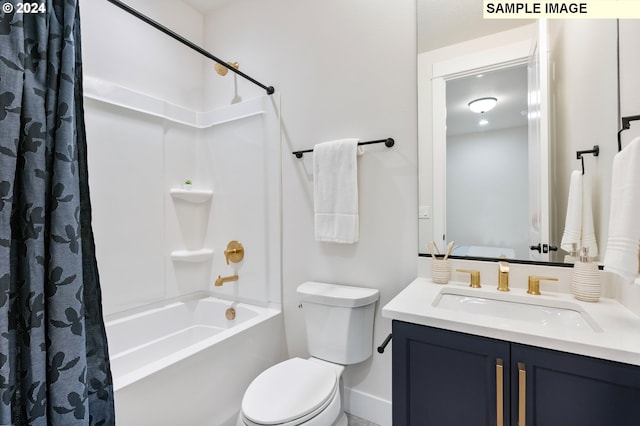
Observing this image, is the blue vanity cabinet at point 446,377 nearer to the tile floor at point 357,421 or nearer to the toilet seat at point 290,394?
the toilet seat at point 290,394

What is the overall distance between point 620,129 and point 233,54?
2260mm

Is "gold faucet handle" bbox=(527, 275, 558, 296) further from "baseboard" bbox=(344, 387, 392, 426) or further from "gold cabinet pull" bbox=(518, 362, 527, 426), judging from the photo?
"baseboard" bbox=(344, 387, 392, 426)

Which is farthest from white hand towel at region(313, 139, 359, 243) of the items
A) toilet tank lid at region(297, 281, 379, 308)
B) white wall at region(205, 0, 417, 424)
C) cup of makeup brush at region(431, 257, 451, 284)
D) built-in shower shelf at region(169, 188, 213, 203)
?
built-in shower shelf at region(169, 188, 213, 203)

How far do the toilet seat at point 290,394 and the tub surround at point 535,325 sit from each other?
0.51 m

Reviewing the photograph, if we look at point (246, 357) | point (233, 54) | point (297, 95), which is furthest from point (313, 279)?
point (233, 54)

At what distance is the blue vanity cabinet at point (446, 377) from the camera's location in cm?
92

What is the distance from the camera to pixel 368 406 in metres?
1.67

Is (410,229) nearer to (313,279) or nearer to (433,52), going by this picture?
(313,279)

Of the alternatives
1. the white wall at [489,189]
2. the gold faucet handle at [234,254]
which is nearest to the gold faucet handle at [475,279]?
the white wall at [489,189]

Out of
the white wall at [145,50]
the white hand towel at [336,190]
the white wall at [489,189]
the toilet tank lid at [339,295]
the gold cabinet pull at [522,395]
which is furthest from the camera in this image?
the white wall at [145,50]

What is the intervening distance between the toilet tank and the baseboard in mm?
278

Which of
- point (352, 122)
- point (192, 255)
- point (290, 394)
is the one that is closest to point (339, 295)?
point (290, 394)

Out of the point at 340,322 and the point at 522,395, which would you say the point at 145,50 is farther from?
the point at 522,395

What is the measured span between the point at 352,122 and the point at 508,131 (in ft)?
2.57
